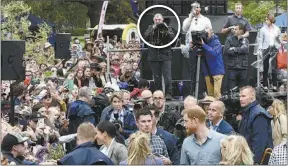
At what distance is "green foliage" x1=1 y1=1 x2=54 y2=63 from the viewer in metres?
21.9

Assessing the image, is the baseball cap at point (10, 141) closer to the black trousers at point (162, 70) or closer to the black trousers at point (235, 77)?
the black trousers at point (162, 70)

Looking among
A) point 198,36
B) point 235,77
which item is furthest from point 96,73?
point 235,77

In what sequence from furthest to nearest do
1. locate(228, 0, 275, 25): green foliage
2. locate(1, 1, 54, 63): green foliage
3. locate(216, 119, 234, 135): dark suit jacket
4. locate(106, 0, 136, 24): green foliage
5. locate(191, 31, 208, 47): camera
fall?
1. locate(228, 0, 275, 25): green foliage
2. locate(106, 0, 136, 24): green foliage
3. locate(1, 1, 54, 63): green foliage
4. locate(191, 31, 208, 47): camera
5. locate(216, 119, 234, 135): dark suit jacket

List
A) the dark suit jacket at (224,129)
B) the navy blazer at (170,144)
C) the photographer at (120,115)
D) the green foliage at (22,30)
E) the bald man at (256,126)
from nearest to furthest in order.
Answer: the navy blazer at (170,144) → the dark suit jacket at (224,129) → the bald man at (256,126) → the photographer at (120,115) → the green foliage at (22,30)

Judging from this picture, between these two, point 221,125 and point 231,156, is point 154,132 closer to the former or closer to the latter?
point 221,125

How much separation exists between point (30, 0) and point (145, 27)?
10055 mm

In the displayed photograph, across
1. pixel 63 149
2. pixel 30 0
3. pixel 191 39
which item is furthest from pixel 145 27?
pixel 30 0

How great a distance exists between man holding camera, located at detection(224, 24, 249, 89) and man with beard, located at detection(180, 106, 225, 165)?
6.62m

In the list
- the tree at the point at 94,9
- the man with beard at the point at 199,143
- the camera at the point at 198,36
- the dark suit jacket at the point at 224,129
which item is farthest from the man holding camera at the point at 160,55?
the tree at the point at 94,9

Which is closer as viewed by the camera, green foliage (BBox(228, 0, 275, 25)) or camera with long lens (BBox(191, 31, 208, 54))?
camera with long lens (BBox(191, 31, 208, 54))

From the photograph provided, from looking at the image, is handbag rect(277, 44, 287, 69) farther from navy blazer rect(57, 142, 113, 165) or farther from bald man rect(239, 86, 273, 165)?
navy blazer rect(57, 142, 113, 165)

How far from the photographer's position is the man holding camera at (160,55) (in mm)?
14266

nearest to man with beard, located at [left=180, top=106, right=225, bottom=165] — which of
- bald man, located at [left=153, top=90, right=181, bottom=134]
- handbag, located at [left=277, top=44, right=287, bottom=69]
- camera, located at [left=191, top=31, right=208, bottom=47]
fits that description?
bald man, located at [left=153, top=90, right=181, bottom=134]

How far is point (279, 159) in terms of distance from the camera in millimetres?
9219
